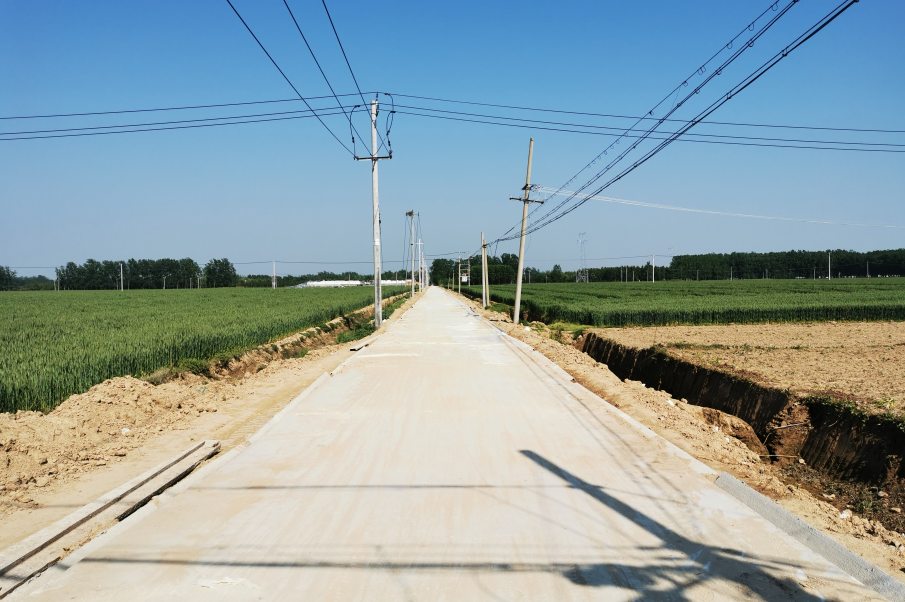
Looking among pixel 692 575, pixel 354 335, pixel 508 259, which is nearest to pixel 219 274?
pixel 508 259

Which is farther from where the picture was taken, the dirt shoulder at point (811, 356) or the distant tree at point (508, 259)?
the distant tree at point (508, 259)

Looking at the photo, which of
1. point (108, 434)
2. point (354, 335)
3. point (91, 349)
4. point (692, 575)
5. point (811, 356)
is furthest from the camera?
point (354, 335)

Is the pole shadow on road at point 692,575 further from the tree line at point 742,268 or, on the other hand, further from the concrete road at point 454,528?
the tree line at point 742,268

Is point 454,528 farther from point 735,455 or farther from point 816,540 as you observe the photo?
point 735,455

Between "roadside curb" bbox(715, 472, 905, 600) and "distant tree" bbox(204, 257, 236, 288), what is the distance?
467 ft

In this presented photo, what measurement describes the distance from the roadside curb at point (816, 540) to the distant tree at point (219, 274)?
467 feet

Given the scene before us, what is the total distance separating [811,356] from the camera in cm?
1352

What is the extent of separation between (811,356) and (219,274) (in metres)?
140

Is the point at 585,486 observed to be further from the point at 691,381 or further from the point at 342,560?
the point at 691,381

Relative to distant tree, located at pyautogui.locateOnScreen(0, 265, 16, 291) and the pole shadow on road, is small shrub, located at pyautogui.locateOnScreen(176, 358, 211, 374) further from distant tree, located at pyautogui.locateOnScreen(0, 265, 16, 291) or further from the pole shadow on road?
distant tree, located at pyautogui.locateOnScreen(0, 265, 16, 291)

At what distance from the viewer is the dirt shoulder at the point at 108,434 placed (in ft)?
17.9

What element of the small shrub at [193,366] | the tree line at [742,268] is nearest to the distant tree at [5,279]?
the tree line at [742,268]

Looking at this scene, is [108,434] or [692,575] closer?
[692,575]

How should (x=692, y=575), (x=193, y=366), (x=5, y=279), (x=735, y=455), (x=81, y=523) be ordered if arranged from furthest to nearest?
(x=5, y=279), (x=193, y=366), (x=735, y=455), (x=81, y=523), (x=692, y=575)
